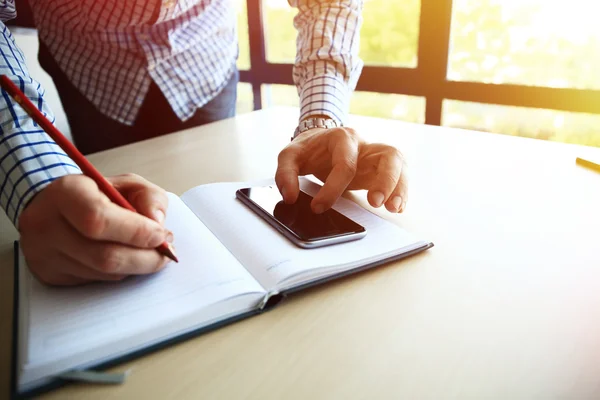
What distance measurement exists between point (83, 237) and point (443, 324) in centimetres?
33

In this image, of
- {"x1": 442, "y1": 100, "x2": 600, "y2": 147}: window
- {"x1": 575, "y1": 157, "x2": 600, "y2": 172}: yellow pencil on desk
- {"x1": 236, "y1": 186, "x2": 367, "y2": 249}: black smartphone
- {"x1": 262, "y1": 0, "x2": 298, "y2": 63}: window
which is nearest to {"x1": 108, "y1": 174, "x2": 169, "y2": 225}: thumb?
{"x1": 236, "y1": 186, "x2": 367, "y2": 249}: black smartphone

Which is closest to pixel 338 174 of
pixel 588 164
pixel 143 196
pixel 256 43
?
pixel 143 196

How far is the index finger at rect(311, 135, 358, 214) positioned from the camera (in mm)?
568

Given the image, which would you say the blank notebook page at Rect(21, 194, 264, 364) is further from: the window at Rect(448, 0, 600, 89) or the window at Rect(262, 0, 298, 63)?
the window at Rect(262, 0, 298, 63)

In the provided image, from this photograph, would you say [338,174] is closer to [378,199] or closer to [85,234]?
[378,199]

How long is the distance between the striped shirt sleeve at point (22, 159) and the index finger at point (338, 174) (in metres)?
0.29

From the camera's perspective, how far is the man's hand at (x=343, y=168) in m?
0.57

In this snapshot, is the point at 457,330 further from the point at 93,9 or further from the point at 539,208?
the point at 93,9

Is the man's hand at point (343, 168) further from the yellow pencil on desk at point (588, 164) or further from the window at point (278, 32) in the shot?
the window at point (278, 32)

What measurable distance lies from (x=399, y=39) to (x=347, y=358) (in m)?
2.30

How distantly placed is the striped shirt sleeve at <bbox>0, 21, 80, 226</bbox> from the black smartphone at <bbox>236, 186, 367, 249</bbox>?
22cm

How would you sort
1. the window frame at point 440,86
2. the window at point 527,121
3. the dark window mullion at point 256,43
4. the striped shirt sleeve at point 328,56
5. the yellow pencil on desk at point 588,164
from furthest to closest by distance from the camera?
the dark window mullion at point 256,43 < the window at point 527,121 < the window frame at point 440,86 < the striped shirt sleeve at point 328,56 < the yellow pencil on desk at point 588,164

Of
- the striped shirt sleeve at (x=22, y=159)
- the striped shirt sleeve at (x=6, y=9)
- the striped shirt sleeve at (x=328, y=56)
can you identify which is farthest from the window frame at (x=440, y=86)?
the striped shirt sleeve at (x=22, y=159)

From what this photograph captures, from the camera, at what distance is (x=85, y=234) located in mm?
391
